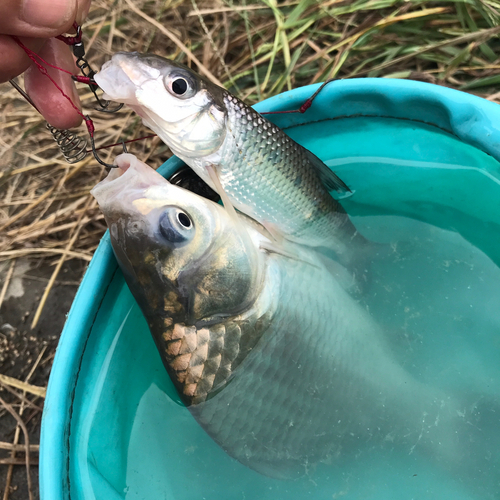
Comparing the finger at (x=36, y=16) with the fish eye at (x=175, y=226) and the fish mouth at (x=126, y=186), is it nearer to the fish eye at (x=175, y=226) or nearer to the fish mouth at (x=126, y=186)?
the fish mouth at (x=126, y=186)

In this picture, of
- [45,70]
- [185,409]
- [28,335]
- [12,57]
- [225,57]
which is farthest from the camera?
[225,57]

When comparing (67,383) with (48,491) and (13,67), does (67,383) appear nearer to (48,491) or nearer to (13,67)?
(48,491)

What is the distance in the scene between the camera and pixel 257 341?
4.58 ft

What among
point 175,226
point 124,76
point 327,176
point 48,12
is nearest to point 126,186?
point 175,226

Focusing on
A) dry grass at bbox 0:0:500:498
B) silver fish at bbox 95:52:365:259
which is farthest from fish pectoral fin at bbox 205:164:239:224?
dry grass at bbox 0:0:500:498

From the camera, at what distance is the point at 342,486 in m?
1.55

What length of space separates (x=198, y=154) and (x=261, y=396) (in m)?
0.79

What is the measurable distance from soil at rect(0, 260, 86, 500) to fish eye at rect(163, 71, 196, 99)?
128 cm

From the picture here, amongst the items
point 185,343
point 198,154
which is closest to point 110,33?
point 198,154

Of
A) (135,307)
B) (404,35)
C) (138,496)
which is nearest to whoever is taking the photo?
(138,496)

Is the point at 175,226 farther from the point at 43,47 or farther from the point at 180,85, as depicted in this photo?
the point at 43,47

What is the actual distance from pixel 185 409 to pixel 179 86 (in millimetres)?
1113

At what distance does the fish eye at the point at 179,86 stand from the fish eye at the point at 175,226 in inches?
13.2

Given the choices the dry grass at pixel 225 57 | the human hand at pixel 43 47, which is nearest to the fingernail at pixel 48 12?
the human hand at pixel 43 47
